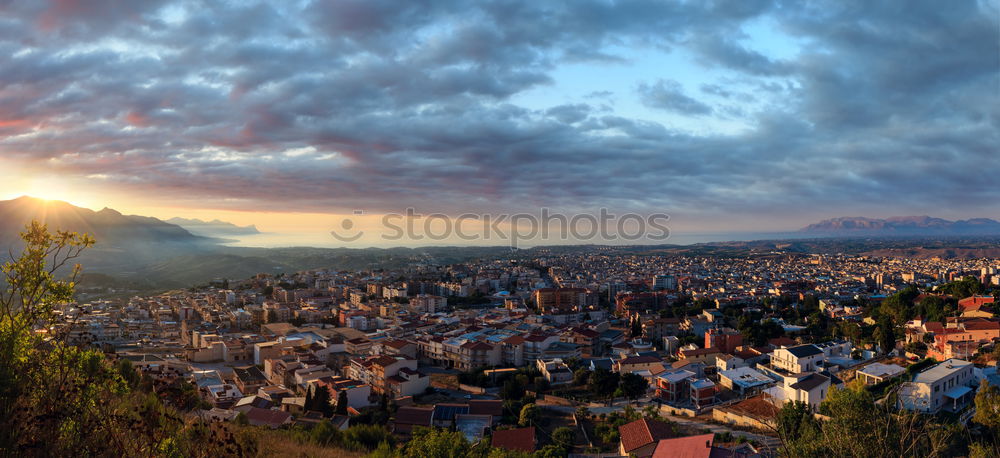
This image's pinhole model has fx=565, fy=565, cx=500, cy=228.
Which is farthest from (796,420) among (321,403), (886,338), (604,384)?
(321,403)

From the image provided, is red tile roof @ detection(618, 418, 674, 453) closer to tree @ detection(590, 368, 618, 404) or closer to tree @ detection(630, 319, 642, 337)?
tree @ detection(590, 368, 618, 404)

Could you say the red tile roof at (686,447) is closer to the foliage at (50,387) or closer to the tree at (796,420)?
the tree at (796,420)

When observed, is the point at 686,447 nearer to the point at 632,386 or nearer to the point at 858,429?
the point at 858,429

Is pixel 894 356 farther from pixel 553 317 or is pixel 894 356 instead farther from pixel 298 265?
pixel 298 265

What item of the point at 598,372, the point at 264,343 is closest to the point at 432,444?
the point at 598,372

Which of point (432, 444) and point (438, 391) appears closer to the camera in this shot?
point (432, 444)

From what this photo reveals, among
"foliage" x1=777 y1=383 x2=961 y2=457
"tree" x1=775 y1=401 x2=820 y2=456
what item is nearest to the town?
"tree" x1=775 y1=401 x2=820 y2=456

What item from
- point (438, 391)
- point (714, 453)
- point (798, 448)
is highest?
point (798, 448)
